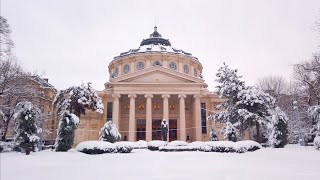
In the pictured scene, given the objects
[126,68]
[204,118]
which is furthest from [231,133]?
[126,68]

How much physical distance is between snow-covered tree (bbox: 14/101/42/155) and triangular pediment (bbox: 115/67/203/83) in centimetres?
3028

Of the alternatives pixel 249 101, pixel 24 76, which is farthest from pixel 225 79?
pixel 24 76

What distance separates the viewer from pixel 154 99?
177 feet

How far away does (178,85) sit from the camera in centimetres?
4984

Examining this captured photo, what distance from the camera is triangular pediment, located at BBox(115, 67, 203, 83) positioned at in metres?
50.4

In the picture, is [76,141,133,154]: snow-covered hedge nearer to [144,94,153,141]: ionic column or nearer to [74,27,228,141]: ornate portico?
[144,94,153,141]: ionic column

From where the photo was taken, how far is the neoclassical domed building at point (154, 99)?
49.4 meters

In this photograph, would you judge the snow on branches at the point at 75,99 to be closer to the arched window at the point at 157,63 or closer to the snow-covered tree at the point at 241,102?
the snow-covered tree at the point at 241,102

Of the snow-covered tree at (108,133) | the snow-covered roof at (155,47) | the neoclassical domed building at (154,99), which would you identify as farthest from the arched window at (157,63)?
the snow-covered tree at (108,133)

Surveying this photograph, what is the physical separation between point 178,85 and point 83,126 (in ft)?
62.5

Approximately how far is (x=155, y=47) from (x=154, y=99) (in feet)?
46.0

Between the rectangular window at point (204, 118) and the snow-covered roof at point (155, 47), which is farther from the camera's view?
the snow-covered roof at point (155, 47)

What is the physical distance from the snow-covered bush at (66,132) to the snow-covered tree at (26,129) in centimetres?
252

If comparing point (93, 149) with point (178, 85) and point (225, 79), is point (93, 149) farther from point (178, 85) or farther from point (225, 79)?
point (178, 85)
